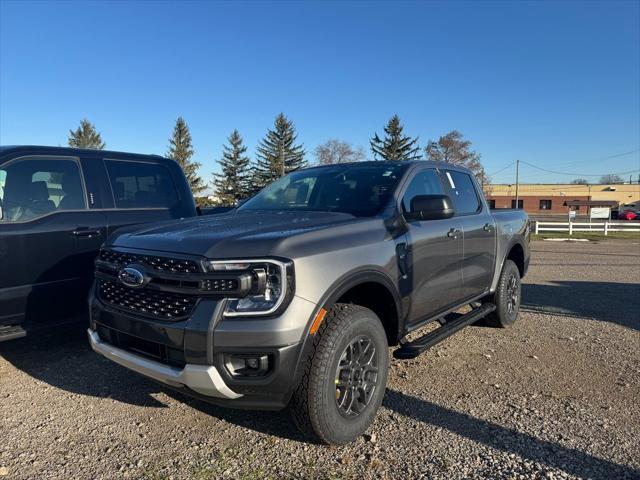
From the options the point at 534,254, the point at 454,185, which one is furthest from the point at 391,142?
the point at 454,185

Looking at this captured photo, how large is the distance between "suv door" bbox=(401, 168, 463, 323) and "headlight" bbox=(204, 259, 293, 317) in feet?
4.27

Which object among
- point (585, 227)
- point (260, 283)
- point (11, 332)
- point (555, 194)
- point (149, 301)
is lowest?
point (585, 227)

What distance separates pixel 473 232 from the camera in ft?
15.5

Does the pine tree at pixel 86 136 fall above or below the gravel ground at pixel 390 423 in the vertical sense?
above

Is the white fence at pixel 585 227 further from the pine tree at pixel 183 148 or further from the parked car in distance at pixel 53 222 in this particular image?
the pine tree at pixel 183 148

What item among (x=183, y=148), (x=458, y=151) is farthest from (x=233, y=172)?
(x=458, y=151)

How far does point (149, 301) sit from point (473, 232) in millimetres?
3187

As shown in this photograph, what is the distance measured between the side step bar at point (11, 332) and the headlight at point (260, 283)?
2579 millimetres

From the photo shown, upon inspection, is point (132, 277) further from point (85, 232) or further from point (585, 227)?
point (585, 227)

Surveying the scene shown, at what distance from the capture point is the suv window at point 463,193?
4840mm

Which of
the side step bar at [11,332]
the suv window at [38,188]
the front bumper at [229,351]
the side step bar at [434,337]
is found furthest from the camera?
the suv window at [38,188]

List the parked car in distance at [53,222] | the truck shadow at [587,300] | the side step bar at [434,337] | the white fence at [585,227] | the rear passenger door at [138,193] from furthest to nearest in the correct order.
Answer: the white fence at [585,227], the truck shadow at [587,300], the rear passenger door at [138,193], the parked car in distance at [53,222], the side step bar at [434,337]

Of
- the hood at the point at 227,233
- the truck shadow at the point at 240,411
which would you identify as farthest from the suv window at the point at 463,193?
the truck shadow at the point at 240,411

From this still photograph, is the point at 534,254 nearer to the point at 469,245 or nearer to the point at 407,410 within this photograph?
the point at 469,245
